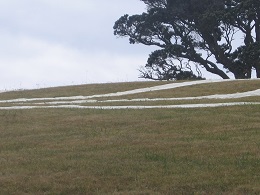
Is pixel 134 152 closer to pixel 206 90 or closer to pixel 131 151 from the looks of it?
pixel 131 151

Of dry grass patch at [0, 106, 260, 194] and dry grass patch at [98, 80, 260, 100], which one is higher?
dry grass patch at [98, 80, 260, 100]

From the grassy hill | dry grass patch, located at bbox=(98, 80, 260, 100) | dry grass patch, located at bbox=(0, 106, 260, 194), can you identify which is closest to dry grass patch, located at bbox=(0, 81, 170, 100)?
dry grass patch, located at bbox=(98, 80, 260, 100)

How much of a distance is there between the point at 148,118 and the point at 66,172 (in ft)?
20.6

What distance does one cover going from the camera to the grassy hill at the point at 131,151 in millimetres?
8562

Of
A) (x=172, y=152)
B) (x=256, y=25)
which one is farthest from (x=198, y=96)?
(x=256, y=25)

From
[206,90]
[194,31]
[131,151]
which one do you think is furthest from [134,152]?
[194,31]

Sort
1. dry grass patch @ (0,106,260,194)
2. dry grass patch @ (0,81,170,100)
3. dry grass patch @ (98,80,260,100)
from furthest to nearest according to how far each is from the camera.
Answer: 1. dry grass patch @ (0,81,170,100)
2. dry grass patch @ (98,80,260,100)
3. dry grass patch @ (0,106,260,194)

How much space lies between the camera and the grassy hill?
856 centimetres

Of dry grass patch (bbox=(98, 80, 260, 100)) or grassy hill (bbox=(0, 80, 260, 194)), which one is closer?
grassy hill (bbox=(0, 80, 260, 194))

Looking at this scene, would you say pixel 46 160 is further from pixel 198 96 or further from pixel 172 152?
pixel 198 96

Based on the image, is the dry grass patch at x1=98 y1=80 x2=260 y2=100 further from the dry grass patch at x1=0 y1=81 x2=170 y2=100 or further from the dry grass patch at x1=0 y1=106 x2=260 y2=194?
the dry grass patch at x1=0 y1=106 x2=260 y2=194

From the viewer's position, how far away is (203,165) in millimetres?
9492

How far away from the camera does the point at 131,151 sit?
11008 millimetres


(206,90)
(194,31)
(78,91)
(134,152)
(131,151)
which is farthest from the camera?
(194,31)
